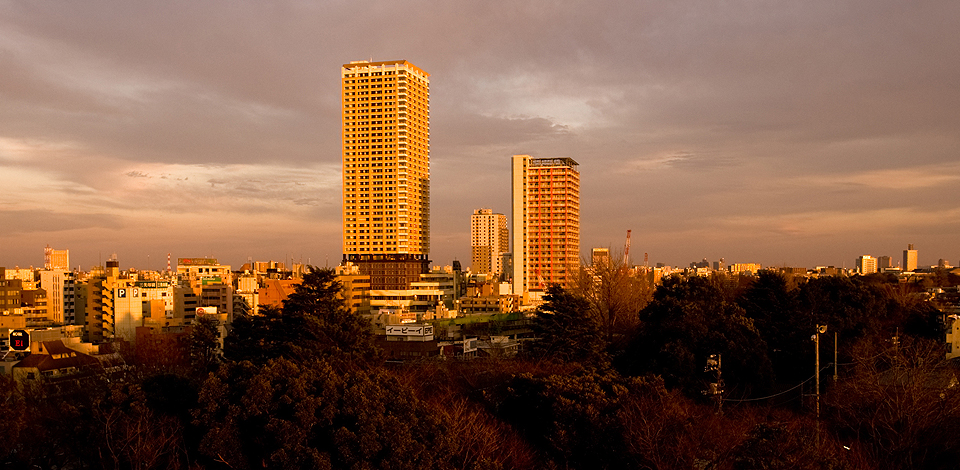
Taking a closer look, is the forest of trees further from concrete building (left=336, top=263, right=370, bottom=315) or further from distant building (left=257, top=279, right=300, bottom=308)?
concrete building (left=336, top=263, right=370, bottom=315)

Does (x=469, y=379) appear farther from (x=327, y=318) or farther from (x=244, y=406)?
(x=244, y=406)

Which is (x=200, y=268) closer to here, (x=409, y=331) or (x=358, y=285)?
(x=358, y=285)

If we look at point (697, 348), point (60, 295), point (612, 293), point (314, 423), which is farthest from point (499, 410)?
point (60, 295)

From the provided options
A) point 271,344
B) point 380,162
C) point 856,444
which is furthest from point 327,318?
point 380,162

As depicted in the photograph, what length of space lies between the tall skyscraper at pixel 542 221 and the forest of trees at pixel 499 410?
66.3 m

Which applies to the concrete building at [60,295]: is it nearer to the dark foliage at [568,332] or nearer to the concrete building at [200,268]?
the concrete building at [200,268]

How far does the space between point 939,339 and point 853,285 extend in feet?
11.0

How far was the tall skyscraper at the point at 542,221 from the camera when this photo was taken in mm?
91812

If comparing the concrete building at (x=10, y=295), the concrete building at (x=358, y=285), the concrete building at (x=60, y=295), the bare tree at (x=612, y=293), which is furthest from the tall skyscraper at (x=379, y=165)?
the bare tree at (x=612, y=293)

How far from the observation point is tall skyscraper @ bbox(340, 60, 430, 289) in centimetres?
8119

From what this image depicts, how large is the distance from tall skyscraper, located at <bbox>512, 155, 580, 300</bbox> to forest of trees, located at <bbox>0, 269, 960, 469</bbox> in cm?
6631

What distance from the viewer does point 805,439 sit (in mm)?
10484

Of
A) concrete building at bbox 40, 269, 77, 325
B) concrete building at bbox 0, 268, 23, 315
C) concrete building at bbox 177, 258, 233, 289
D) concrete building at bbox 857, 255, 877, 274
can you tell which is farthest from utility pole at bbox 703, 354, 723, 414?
concrete building at bbox 857, 255, 877, 274

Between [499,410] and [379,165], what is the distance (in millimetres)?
67162
